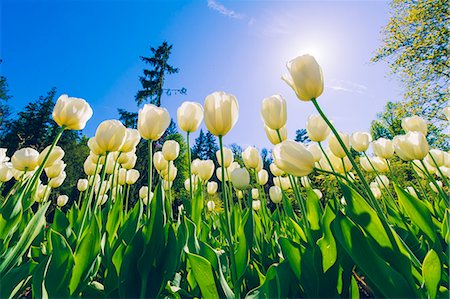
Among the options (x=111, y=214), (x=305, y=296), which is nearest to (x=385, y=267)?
(x=305, y=296)

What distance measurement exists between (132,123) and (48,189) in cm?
1549

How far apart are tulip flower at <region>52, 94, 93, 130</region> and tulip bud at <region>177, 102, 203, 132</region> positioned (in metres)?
0.51

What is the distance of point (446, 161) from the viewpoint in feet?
6.43

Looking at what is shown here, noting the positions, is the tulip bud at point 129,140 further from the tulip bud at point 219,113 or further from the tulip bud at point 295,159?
the tulip bud at point 295,159

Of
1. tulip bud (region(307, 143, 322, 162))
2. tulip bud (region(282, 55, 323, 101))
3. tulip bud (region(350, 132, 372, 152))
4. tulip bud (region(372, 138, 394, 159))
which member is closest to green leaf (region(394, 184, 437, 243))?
tulip bud (region(282, 55, 323, 101))

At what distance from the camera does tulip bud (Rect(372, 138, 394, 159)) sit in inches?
79.5

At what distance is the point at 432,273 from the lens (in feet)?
2.22

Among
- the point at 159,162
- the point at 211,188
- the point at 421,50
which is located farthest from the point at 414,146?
the point at 421,50

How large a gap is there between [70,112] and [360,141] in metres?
1.96

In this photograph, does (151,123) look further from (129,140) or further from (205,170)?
(205,170)

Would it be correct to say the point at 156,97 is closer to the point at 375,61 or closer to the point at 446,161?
the point at 375,61

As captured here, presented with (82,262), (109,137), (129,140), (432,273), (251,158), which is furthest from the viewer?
(251,158)

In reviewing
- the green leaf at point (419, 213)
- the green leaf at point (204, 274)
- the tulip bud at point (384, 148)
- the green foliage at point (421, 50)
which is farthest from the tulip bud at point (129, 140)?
the green foliage at point (421, 50)

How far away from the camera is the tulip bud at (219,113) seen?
1.00 metres
